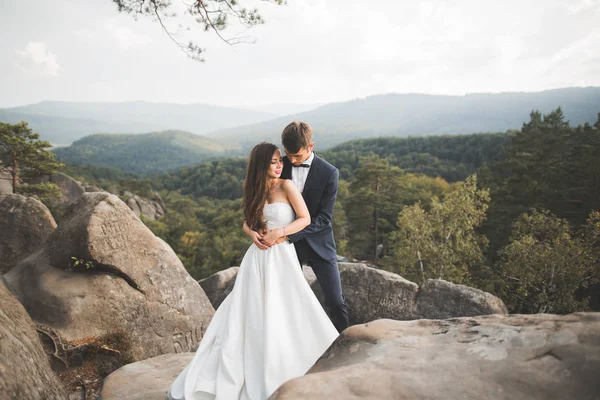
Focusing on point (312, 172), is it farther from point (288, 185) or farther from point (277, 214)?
point (277, 214)

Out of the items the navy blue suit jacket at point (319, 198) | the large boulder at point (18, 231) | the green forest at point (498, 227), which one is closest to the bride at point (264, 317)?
the navy blue suit jacket at point (319, 198)

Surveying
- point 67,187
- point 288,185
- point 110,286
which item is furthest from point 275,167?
point 67,187

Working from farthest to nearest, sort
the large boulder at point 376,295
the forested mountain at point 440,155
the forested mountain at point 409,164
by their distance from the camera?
the forested mountain at point 409,164, the forested mountain at point 440,155, the large boulder at point 376,295

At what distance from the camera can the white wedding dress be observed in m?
3.72

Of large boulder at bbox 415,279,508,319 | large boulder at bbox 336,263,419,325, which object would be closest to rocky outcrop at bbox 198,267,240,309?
large boulder at bbox 336,263,419,325

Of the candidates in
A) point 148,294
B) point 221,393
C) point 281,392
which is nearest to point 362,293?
point 148,294

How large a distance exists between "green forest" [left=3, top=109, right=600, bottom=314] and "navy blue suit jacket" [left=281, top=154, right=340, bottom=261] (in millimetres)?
14946

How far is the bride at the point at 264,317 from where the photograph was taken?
375cm

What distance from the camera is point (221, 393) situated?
11.8 ft

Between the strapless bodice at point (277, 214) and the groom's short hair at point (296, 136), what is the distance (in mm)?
680

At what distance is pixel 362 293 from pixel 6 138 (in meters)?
19.6

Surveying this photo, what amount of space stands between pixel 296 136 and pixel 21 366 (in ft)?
10.8

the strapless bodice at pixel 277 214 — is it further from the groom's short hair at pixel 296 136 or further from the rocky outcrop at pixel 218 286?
the rocky outcrop at pixel 218 286

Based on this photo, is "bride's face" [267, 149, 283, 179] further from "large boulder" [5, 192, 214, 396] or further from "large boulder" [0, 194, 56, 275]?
"large boulder" [0, 194, 56, 275]
